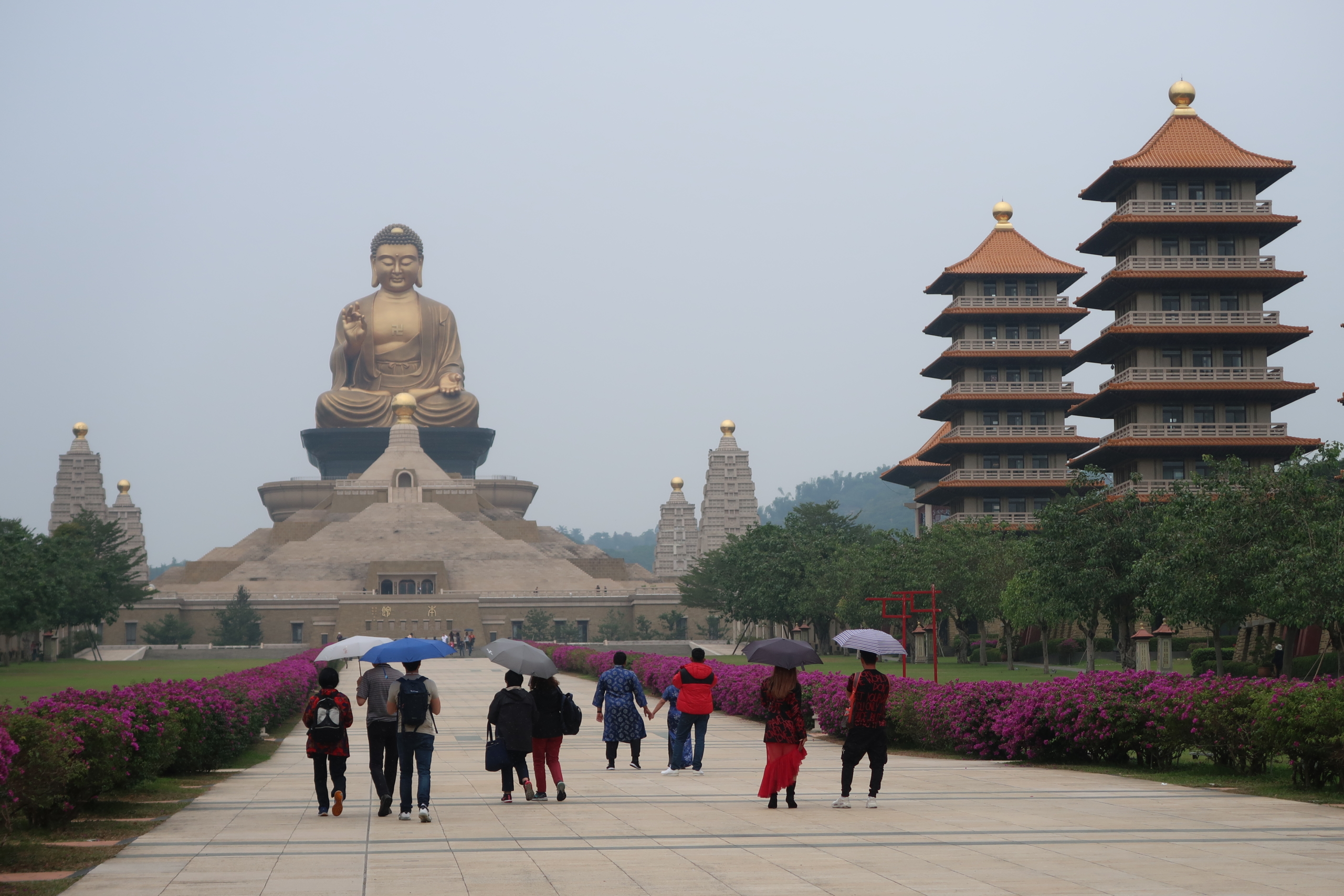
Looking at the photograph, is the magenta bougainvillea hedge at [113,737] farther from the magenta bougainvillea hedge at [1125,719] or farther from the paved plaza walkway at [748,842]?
the magenta bougainvillea hedge at [1125,719]

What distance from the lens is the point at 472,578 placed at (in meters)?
79.6

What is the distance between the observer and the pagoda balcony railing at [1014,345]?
64125mm

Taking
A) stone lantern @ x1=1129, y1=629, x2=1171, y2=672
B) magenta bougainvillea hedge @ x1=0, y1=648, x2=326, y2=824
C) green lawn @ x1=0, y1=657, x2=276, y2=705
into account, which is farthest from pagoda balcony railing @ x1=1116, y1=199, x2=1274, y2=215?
magenta bougainvillea hedge @ x1=0, y1=648, x2=326, y2=824

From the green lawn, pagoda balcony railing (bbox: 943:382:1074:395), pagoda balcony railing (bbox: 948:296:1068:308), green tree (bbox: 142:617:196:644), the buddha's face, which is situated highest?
the buddha's face

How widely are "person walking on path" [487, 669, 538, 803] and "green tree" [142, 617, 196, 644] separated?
60.2 m

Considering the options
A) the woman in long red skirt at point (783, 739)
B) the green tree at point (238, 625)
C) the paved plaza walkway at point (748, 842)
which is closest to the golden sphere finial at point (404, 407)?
the green tree at point (238, 625)

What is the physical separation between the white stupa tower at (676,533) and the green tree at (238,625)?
110 feet

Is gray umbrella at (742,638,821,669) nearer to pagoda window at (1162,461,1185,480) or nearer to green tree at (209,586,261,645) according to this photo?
pagoda window at (1162,461,1185,480)

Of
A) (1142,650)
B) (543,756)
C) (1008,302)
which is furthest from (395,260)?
(543,756)

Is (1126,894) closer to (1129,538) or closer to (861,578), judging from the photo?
(1129,538)

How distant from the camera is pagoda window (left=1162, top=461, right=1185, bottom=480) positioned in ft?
176

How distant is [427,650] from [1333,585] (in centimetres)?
2117

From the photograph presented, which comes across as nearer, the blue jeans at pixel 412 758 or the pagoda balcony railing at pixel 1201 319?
the blue jeans at pixel 412 758

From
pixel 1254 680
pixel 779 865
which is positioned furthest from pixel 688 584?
pixel 779 865
